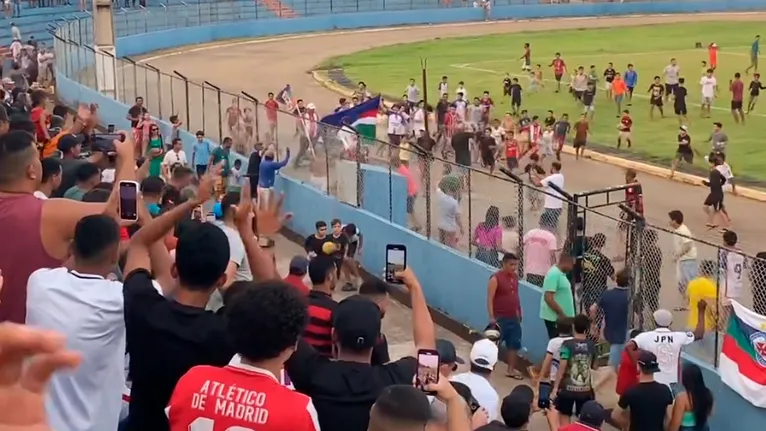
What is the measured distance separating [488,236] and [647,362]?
239 inches

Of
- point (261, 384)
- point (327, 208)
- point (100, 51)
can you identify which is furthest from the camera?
point (100, 51)

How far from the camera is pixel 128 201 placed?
570 cm

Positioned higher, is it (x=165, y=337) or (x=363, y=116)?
(x=165, y=337)

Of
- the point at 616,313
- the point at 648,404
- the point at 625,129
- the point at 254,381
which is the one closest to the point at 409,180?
the point at 616,313

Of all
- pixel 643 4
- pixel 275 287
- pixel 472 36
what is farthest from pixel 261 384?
pixel 643 4

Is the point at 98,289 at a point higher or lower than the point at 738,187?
higher

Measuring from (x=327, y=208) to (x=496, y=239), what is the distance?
190 inches

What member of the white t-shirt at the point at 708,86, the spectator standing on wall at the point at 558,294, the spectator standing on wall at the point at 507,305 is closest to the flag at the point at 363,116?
the spectator standing on wall at the point at 507,305

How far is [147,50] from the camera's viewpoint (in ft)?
185

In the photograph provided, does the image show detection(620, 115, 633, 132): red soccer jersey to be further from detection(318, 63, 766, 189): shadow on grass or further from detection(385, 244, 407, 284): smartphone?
detection(385, 244, 407, 284): smartphone

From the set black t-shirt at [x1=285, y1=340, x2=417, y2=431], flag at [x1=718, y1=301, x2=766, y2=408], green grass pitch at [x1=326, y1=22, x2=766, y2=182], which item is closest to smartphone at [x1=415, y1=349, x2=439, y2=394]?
black t-shirt at [x1=285, y1=340, x2=417, y2=431]

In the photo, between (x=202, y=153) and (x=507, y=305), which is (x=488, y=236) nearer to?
(x=507, y=305)

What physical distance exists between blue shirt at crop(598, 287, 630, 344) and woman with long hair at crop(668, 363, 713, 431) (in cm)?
178

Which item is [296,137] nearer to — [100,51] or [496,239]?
[496,239]
